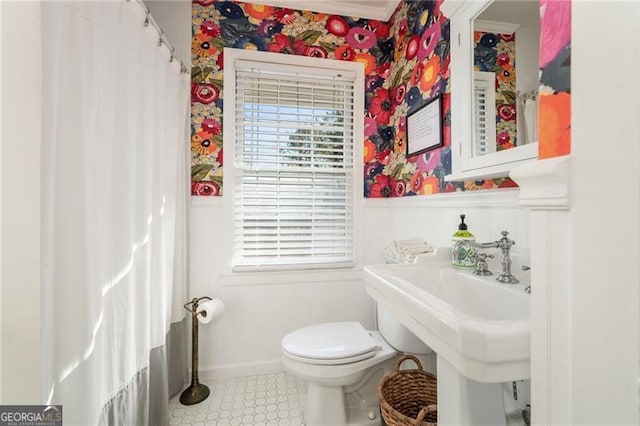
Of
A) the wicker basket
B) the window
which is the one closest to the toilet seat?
the wicker basket

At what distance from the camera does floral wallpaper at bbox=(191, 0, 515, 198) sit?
1.56 metres

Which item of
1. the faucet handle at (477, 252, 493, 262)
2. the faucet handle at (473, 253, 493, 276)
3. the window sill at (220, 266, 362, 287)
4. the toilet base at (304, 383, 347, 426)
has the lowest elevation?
the toilet base at (304, 383, 347, 426)

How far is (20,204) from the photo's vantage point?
0.62 m

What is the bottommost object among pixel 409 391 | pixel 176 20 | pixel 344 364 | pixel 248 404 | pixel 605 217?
pixel 248 404

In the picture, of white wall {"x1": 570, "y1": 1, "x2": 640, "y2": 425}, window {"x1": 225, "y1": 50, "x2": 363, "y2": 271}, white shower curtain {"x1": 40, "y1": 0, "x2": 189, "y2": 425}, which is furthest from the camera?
window {"x1": 225, "y1": 50, "x2": 363, "y2": 271}

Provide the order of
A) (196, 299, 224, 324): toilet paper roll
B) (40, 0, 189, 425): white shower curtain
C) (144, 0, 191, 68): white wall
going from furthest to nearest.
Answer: (144, 0, 191, 68): white wall, (196, 299, 224, 324): toilet paper roll, (40, 0, 189, 425): white shower curtain

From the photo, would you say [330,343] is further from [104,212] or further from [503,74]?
[503,74]

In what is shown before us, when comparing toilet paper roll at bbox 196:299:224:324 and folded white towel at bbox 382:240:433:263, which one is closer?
folded white towel at bbox 382:240:433:263

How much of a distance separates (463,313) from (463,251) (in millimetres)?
440

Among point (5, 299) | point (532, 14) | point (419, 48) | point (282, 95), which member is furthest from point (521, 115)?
point (5, 299)

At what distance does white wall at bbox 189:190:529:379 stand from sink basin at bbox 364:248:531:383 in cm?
53

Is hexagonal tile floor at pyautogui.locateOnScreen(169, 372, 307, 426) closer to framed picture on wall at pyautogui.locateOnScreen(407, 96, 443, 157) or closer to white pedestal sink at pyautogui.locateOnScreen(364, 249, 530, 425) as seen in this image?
white pedestal sink at pyautogui.locateOnScreen(364, 249, 530, 425)

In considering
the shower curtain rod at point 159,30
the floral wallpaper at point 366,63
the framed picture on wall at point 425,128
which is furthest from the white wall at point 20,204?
the framed picture on wall at point 425,128

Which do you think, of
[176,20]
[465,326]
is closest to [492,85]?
[465,326]
